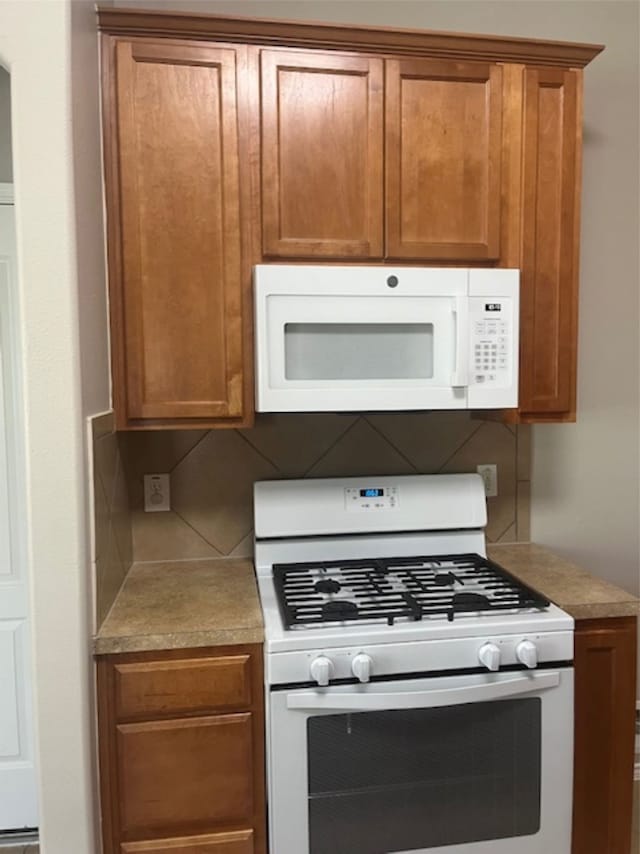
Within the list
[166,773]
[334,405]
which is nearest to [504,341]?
[334,405]

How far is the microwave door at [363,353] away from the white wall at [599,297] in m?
0.68

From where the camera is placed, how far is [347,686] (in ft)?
4.46

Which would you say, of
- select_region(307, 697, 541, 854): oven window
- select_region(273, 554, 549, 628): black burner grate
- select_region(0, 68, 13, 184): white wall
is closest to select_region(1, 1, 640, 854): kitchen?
select_region(273, 554, 549, 628): black burner grate

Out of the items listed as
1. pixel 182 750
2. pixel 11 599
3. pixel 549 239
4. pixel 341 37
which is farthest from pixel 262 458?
pixel 341 37

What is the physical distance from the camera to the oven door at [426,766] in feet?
4.45

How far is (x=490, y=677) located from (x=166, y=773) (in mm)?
794

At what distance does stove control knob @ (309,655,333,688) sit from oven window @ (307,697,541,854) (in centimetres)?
11

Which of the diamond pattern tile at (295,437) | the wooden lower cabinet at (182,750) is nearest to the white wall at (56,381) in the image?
the wooden lower cabinet at (182,750)

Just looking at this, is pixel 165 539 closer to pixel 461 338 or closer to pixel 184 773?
pixel 184 773

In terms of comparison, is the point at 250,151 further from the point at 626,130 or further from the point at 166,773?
the point at 166,773

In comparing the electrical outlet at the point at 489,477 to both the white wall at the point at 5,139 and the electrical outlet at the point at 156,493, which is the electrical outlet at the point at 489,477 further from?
the white wall at the point at 5,139

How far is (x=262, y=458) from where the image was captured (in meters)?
1.95

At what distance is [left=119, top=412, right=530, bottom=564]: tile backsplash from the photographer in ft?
6.27

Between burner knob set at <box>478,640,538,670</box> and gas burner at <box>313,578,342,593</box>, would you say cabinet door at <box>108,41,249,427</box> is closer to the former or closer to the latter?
gas burner at <box>313,578,342,593</box>
